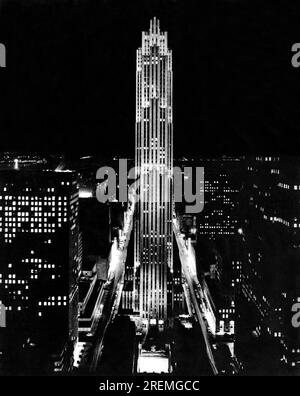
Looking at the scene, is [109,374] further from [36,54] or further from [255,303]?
[36,54]

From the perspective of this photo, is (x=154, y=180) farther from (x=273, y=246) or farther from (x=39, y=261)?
(x=39, y=261)

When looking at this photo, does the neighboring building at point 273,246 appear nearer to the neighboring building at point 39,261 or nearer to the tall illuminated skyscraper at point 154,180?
the tall illuminated skyscraper at point 154,180

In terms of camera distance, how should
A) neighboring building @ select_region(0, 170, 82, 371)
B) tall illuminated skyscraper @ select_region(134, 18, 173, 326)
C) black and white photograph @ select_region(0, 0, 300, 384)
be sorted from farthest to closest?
tall illuminated skyscraper @ select_region(134, 18, 173, 326), neighboring building @ select_region(0, 170, 82, 371), black and white photograph @ select_region(0, 0, 300, 384)

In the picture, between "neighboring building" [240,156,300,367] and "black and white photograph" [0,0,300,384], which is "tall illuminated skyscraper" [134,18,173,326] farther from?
"neighboring building" [240,156,300,367]

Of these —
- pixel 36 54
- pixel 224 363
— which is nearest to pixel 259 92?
pixel 36 54

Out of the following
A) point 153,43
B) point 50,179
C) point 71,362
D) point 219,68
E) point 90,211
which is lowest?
point 71,362

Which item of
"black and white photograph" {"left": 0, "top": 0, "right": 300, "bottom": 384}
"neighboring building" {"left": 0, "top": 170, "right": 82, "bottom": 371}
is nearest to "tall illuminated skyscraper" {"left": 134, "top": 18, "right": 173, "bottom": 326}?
"black and white photograph" {"left": 0, "top": 0, "right": 300, "bottom": 384}
